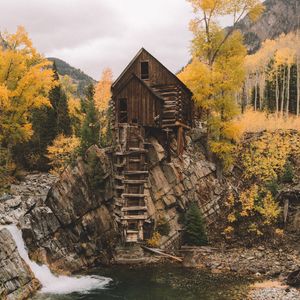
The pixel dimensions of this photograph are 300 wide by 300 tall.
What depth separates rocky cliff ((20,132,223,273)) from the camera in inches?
1038

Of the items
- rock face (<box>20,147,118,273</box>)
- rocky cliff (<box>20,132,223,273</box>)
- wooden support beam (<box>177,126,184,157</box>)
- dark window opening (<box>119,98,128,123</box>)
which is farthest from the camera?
dark window opening (<box>119,98,128,123</box>)

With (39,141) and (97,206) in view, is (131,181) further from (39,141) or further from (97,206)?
(39,141)

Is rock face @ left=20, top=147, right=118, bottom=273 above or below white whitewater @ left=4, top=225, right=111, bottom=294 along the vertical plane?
above

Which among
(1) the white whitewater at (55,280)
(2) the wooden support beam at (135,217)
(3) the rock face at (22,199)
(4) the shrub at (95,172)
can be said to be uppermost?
(4) the shrub at (95,172)

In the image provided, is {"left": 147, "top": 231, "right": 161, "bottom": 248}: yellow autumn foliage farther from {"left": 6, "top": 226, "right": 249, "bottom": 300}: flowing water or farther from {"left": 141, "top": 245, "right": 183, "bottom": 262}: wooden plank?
{"left": 6, "top": 226, "right": 249, "bottom": 300}: flowing water

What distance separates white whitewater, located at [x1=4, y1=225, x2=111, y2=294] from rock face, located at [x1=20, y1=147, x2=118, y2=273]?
0.62 m

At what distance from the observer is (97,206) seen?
98.9ft

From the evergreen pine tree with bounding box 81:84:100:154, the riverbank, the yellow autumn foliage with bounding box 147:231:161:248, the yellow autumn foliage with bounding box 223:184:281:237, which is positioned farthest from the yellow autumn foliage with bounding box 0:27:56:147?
the riverbank

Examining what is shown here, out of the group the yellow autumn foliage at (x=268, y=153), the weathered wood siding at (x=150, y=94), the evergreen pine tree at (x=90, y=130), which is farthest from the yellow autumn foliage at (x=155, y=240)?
the evergreen pine tree at (x=90, y=130)

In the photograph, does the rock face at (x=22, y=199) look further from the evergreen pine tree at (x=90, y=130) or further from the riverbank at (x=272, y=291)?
the riverbank at (x=272, y=291)

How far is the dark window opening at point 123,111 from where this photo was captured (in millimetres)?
34156

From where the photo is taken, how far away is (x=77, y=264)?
2675 cm

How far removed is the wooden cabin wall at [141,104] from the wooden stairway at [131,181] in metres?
1.42

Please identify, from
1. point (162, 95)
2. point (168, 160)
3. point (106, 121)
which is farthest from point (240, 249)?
point (106, 121)
